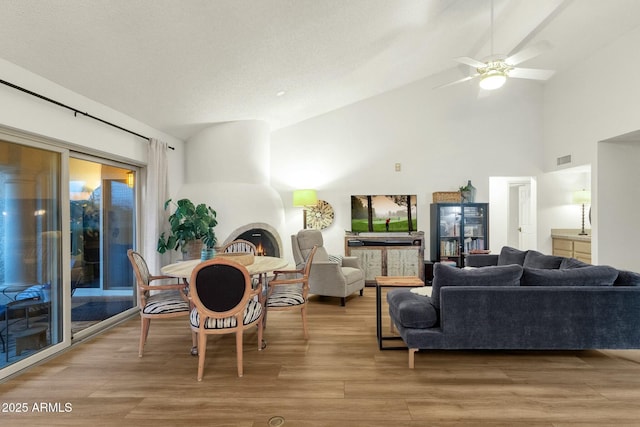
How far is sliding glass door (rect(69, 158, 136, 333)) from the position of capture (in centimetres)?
343

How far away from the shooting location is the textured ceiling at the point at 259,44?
2.47 m

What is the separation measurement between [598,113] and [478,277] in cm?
421

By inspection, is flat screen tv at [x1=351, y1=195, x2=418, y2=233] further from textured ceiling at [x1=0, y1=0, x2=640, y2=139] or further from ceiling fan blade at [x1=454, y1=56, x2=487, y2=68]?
ceiling fan blade at [x1=454, y1=56, x2=487, y2=68]

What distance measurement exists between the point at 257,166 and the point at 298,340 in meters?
3.13

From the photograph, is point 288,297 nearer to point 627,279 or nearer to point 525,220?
point 627,279

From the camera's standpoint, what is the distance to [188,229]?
175 inches

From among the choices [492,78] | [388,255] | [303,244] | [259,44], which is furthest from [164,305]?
[492,78]

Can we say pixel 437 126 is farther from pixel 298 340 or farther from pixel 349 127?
pixel 298 340

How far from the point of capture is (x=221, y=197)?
507 cm

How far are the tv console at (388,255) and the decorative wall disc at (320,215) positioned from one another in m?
0.67

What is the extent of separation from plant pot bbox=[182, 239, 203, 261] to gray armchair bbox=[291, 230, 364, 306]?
1.34 m

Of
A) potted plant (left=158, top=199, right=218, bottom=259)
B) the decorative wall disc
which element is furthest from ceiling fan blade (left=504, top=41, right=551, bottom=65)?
potted plant (left=158, top=199, right=218, bottom=259)

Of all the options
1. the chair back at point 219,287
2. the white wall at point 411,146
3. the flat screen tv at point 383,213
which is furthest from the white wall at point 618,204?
the chair back at point 219,287

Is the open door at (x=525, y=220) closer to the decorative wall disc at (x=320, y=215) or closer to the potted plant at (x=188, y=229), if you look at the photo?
the decorative wall disc at (x=320, y=215)
